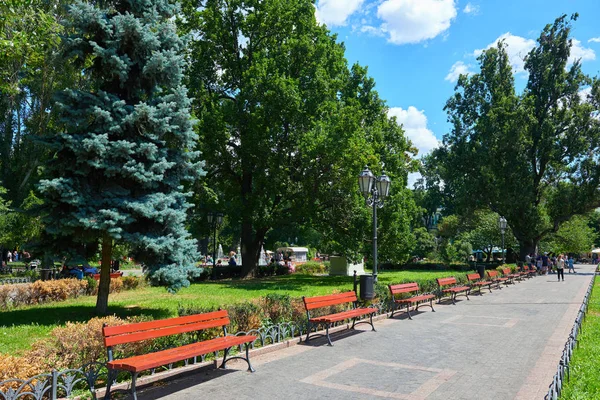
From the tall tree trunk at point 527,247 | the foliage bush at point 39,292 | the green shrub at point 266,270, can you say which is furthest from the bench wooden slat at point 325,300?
the tall tree trunk at point 527,247

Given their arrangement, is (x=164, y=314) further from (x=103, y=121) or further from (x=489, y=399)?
(x=489, y=399)

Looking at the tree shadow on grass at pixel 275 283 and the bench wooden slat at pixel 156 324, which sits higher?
the bench wooden slat at pixel 156 324

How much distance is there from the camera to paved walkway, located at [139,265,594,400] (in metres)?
5.86

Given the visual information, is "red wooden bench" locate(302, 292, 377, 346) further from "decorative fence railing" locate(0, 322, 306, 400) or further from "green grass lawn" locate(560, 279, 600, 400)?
"green grass lawn" locate(560, 279, 600, 400)

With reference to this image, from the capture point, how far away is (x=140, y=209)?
10.5 meters

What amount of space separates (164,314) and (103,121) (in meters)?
5.26

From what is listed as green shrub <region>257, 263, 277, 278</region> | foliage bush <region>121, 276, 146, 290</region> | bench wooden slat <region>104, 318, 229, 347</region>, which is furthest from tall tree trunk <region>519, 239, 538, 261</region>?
bench wooden slat <region>104, 318, 229, 347</region>

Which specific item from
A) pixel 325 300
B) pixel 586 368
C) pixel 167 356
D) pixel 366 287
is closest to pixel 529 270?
pixel 366 287

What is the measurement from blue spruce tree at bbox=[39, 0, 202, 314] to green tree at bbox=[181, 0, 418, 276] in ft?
33.0

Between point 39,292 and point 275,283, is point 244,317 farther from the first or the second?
point 275,283

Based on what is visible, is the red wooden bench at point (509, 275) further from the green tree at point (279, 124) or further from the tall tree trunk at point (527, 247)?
the tall tree trunk at point (527, 247)

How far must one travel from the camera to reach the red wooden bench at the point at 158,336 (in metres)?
5.22

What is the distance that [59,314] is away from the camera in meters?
11.6

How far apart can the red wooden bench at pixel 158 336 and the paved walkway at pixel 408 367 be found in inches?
19.4
